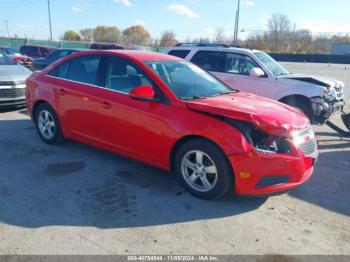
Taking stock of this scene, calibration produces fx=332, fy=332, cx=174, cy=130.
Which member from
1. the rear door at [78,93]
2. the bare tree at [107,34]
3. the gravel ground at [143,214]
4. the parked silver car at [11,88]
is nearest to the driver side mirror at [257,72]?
the gravel ground at [143,214]

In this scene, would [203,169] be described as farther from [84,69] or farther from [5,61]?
[5,61]

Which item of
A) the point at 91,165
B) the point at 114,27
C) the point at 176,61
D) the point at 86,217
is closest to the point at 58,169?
the point at 91,165

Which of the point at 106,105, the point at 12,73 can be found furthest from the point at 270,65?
the point at 12,73

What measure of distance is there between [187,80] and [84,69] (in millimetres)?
1670

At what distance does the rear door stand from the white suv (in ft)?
11.8

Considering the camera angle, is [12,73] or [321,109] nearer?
[321,109]

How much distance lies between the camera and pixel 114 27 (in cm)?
9569

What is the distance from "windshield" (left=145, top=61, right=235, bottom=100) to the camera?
4328mm

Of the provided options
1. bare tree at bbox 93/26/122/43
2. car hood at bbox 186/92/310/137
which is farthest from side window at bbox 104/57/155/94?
bare tree at bbox 93/26/122/43

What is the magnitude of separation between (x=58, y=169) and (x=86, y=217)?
1503mm

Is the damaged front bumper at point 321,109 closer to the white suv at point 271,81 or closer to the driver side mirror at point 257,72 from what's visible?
the white suv at point 271,81

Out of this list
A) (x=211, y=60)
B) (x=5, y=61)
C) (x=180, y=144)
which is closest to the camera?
(x=180, y=144)

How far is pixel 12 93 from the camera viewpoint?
8172mm

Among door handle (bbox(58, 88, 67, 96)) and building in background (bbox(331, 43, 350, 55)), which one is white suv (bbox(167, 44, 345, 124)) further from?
building in background (bbox(331, 43, 350, 55))
